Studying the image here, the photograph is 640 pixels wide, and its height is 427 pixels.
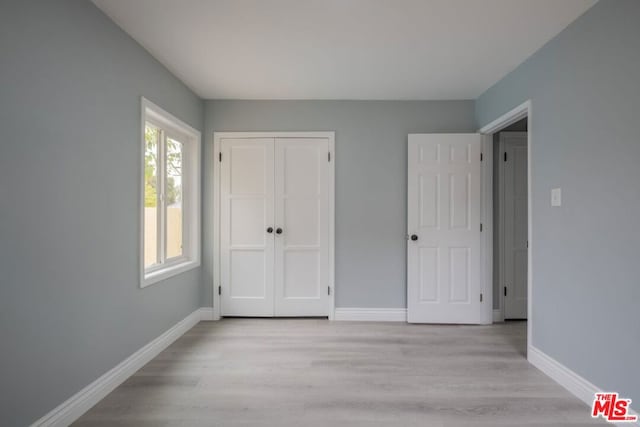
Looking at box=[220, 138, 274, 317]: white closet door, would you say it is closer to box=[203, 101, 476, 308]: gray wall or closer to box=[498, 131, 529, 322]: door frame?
box=[203, 101, 476, 308]: gray wall

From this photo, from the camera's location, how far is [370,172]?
12.3ft

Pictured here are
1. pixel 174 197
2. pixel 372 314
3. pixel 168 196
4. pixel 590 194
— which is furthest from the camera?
pixel 372 314

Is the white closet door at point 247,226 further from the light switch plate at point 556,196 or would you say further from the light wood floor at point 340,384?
the light switch plate at point 556,196

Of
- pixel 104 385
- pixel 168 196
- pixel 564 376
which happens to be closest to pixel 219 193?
pixel 168 196

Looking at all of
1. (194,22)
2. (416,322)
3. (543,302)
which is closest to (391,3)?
(194,22)

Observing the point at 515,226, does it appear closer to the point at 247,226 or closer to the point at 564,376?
the point at 564,376

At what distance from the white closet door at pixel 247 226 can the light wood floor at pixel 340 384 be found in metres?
0.51

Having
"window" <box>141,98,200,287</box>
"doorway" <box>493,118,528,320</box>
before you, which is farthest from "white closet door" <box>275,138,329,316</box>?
"doorway" <box>493,118,528,320</box>

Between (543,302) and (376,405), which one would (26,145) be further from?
(543,302)

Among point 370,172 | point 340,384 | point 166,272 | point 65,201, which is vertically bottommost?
point 340,384

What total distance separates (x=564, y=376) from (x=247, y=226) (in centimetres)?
307

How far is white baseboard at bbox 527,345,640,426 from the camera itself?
208 centimetres

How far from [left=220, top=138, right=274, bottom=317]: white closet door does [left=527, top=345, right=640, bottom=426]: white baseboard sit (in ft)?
8.26
